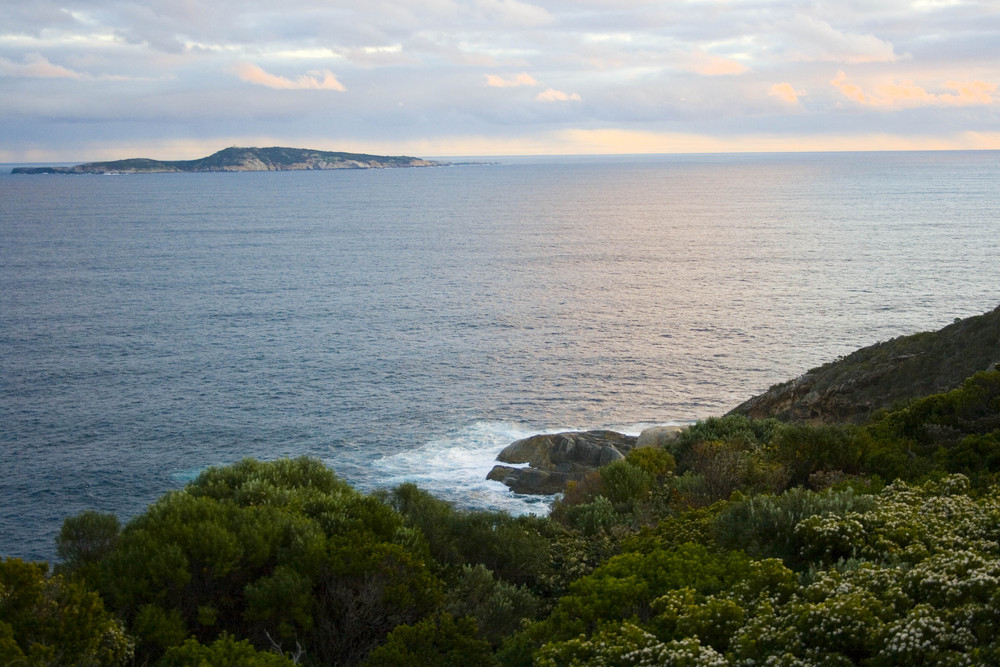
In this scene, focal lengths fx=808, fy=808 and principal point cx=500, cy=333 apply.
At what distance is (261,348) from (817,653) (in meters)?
59.4

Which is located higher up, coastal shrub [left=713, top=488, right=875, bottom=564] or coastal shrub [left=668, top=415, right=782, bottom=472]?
coastal shrub [left=713, top=488, right=875, bottom=564]

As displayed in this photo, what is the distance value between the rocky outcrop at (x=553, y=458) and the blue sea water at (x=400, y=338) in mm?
1408

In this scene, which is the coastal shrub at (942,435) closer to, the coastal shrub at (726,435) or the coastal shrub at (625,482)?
the coastal shrub at (726,435)

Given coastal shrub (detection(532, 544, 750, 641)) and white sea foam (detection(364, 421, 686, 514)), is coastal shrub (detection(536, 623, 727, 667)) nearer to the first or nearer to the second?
coastal shrub (detection(532, 544, 750, 641))

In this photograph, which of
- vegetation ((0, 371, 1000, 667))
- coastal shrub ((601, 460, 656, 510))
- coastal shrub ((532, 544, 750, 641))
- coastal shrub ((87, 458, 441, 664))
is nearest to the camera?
vegetation ((0, 371, 1000, 667))

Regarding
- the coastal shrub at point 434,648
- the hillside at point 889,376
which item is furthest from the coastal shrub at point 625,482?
the hillside at point 889,376

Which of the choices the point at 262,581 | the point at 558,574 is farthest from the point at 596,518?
the point at 262,581

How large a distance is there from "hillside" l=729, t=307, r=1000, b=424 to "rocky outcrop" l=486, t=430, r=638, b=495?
869cm

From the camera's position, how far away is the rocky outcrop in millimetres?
40922

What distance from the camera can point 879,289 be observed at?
279 ft

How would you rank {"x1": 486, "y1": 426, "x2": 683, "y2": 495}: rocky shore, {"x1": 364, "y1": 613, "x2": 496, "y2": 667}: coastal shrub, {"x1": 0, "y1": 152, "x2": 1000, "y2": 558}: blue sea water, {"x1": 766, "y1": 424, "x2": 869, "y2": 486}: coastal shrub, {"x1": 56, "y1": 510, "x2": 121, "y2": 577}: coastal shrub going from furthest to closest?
{"x1": 0, "y1": 152, "x2": 1000, "y2": 558}: blue sea water, {"x1": 486, "y1": 426, "x2": 683, "y2": 495}: rocky shore, {"x1": 766, "y1": 424, "x2": 869, "y2": 486}: coastal shrub, {"x1": 56, "y1": 510, "x2": 121, "y2": 577}: coastal shrub, {"x1": 364, "y1": 613, "x2": 496, "y2": 667}: coastal shrub

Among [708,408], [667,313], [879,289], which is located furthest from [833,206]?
[708,408]

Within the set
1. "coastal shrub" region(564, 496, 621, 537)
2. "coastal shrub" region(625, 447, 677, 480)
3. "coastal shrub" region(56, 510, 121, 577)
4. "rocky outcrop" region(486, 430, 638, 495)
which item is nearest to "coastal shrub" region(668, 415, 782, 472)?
"coastal shrub" region(625, 447, 677, 480)

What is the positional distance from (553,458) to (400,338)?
2923cm
